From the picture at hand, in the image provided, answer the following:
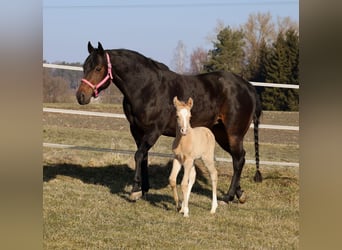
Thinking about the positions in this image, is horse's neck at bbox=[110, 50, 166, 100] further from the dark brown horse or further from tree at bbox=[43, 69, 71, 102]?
tree at bbox=[43, 69, 71, 102]

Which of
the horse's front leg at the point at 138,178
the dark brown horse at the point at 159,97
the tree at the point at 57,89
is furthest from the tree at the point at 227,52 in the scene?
the horse's front leg at the point at 138,178

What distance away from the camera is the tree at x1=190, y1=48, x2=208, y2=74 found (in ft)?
104

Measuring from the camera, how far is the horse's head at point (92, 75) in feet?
20.0

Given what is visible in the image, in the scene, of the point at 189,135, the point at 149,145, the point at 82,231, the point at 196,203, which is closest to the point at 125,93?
the point at 149,145

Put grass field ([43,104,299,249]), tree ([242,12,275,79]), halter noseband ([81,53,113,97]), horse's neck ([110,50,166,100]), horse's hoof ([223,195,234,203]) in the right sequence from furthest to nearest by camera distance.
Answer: tree ([242,12,275,79]) → horse's hoof ([223,195,234,203]) → horse's neck ([110,50,166,100]) → halter noseband ([81,53,113,97]) → grass field ([43,104,299,249])

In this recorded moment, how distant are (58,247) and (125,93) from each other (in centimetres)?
263

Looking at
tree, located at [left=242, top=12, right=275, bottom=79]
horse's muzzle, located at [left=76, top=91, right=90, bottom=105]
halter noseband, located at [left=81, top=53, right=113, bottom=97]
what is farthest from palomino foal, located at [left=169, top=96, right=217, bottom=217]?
tree, located at [left=242, top=12, right=275, bottom=79]

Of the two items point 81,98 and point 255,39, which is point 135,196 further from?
point 255,39

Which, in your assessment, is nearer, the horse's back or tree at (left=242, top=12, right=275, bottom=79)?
the horse's back

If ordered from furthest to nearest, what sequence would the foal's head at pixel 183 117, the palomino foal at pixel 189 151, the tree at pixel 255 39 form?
the tree at pixel 255 39 < the palomino foal at pixel 189 151 < the foal's head at pixel 183 117

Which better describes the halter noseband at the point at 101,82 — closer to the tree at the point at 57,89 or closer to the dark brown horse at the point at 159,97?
the dark brown horse at the point at 159,97
